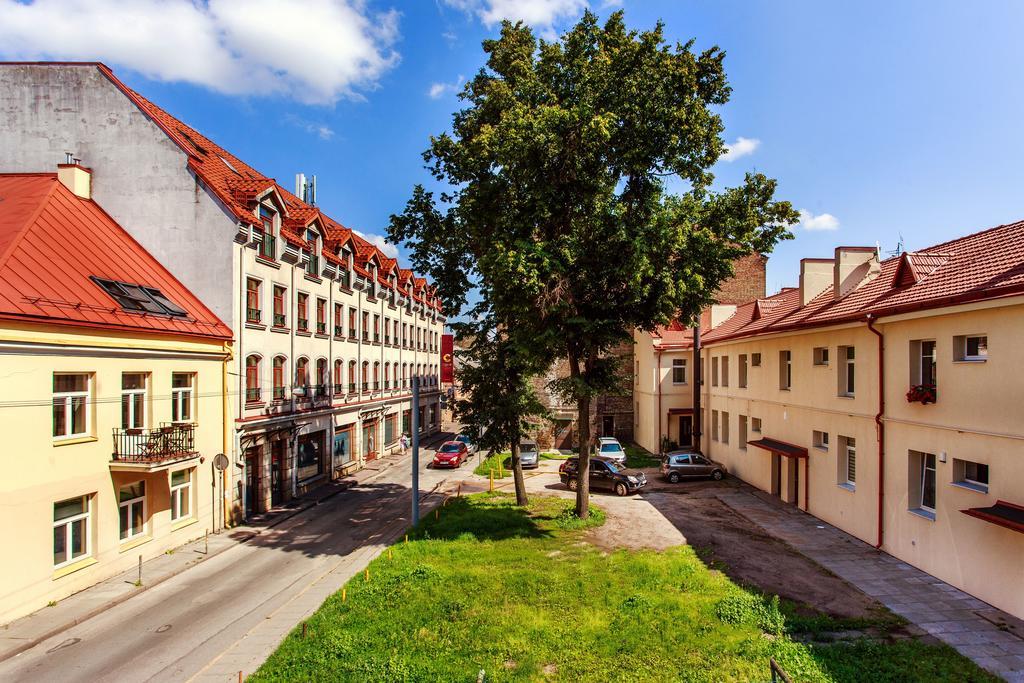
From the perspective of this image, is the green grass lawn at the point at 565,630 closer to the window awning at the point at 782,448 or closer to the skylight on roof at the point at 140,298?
the window awning at the point at 782,448

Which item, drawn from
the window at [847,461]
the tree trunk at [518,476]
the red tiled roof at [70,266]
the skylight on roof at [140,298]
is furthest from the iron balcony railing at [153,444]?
the window at [847,461]

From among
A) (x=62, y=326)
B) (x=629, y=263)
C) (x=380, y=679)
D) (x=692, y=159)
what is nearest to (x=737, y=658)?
(x=380, y=679)

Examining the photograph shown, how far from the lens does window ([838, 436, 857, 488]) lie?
19.1 m

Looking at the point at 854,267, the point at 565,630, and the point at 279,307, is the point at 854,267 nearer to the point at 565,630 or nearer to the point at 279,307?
the point at 565,630

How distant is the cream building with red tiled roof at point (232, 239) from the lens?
21.7m

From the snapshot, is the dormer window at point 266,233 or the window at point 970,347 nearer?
the window at point 970,347

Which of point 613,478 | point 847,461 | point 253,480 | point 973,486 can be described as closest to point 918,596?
point 973,486

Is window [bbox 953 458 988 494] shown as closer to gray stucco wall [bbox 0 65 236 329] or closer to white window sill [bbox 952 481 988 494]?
white window sill [bbox 952 481 988 494]

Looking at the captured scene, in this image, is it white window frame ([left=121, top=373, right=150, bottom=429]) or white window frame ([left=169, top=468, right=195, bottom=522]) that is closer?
white window frame ([left=121, top=373, right=150, bottom=429])

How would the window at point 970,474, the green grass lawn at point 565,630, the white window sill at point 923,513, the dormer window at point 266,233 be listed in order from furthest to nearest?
the dormer window at point 266,233 → the white window sill at point 923,513 → the window at point 970,474 → the green grass lawn at point 565,630

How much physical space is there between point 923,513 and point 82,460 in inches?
911

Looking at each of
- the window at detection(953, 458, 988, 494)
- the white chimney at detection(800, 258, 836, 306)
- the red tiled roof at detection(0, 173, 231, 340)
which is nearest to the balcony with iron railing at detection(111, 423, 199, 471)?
the red tiled roof at detection(0, 173, 231, 340)

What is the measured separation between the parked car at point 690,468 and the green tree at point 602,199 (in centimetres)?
1167

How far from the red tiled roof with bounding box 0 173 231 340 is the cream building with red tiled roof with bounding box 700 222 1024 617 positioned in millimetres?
22476
